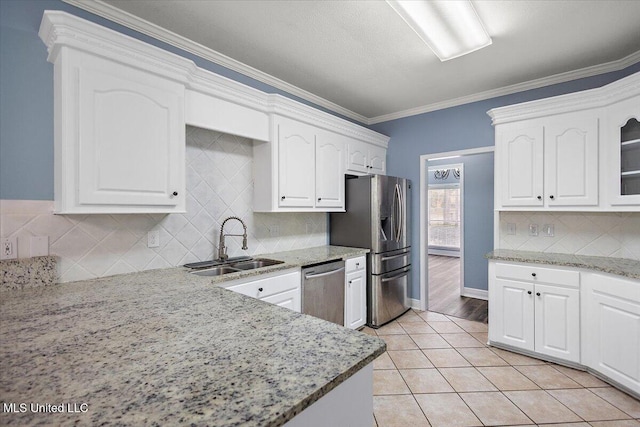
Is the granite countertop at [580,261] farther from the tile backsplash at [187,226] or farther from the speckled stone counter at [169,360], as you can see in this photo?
the speckled stone counter at [169,360]

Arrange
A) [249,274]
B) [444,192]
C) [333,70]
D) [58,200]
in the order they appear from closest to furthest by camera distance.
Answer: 1. [58,200]
2. [249,274]
3. [333,70]
4. [444,192]

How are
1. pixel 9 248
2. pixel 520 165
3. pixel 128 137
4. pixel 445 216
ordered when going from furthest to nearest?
pixel 445 216 → pixel 520 165 → pixel 128 137 → pixel 9 248

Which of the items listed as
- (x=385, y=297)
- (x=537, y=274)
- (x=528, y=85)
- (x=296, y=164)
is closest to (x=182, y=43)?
(x=296, y=164)

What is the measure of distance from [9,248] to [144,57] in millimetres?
1290

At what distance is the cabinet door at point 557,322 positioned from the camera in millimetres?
2418

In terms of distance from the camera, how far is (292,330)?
3.38 ft

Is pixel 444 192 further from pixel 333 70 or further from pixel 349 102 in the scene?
pixel 333 70

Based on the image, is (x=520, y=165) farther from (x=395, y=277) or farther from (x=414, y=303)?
(x=414, y=303)

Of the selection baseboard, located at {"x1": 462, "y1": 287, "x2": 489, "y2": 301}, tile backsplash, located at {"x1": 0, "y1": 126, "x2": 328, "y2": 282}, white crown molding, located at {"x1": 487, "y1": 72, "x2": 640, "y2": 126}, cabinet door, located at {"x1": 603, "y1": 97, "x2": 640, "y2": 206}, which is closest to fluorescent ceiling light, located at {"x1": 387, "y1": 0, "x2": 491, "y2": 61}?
white crown molding, located at {"x1": 487, "y1": 72, "x2": 640, "y2": 126}

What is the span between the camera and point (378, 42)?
2.41 metres

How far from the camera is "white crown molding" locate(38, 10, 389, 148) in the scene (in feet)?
5.13

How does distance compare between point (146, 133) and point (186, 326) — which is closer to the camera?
point (186, 326)

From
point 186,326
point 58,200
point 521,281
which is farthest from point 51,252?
point 521,281

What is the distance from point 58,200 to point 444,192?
27.1 feet
